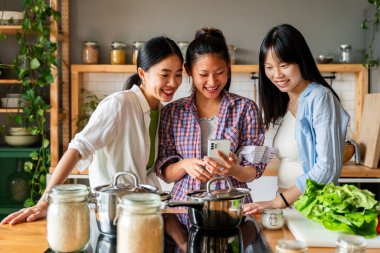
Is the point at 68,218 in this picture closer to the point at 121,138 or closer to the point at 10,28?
the point at 121,138

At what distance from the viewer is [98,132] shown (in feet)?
5.71

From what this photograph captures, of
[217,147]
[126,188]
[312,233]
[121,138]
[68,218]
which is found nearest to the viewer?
[68,218]

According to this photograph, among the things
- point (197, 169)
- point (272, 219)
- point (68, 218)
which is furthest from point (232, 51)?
point (68, 218)

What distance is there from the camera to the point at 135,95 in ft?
6.39

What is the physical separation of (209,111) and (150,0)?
2470 millimetres

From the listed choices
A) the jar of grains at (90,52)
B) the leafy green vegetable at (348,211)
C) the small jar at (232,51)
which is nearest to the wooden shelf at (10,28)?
the jar of grains at (90,52)

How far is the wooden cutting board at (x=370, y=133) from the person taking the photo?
351 cm

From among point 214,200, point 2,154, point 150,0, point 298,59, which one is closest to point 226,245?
point 214,200

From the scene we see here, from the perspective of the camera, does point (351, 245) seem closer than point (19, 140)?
Yes

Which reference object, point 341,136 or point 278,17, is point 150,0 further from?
point 341,136

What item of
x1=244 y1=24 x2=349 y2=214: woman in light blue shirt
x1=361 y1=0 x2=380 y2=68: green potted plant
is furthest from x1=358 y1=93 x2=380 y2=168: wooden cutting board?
x1=244 y1=24 x2=349 y2=214: woman in light blue shirt

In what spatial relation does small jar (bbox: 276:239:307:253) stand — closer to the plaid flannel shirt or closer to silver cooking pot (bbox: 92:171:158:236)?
silver cooking pot (bbox: 92:171:158:236)

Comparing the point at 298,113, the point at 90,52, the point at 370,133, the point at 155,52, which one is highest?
the point at 90,52

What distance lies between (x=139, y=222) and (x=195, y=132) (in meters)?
0.96
